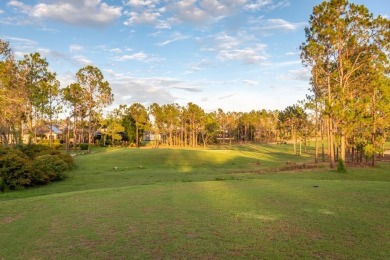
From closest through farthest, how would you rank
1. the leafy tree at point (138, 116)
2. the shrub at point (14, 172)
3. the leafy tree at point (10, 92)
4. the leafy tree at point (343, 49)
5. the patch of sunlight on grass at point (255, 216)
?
the patch of sunlight on grass at point (255, 216), the shrub at point (14, 172), the leafy tree at point (343, 49), the leafy tree at point (10, 92), the leafy tree at point (138, 116)

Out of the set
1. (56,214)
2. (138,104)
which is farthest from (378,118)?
(138,104)

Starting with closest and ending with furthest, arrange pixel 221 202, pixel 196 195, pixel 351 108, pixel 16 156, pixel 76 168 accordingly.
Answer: pixel 221 202, pixel 196 195, pixel 16 156, pixel 351 108, pixel 76 168

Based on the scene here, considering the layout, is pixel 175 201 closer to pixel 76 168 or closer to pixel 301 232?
pixel 301 232

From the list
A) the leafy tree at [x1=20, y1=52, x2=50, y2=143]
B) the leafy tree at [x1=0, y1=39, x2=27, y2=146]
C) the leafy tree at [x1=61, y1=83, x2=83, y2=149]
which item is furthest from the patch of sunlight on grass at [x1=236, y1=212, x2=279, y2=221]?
the leafy tree at [x1=61, y1=83, x2=83, y2=149]

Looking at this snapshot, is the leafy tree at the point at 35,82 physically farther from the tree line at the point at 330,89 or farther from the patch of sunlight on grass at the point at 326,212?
the patch of sunlight on grass at the point at 326,212

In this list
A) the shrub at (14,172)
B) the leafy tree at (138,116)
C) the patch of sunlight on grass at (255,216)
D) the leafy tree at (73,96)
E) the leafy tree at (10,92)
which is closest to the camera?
the patch of sunlight on grass at (255,216)

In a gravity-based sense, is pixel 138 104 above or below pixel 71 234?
above

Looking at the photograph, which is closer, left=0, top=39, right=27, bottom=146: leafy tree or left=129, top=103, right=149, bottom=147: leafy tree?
left=0, top=39, right=27, bottom=146: leafy tree

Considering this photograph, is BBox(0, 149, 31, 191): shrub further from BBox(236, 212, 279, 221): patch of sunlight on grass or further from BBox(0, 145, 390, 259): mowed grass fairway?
BBox(236, 212, 279, 221): patch of sunlight on grass

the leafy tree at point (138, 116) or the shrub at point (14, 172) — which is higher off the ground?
the leafy tree at point (138, 116)

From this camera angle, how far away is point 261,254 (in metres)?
5.03

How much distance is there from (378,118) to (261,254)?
2569 cm

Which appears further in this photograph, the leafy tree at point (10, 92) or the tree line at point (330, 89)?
the leafy tree at point (10, 92)

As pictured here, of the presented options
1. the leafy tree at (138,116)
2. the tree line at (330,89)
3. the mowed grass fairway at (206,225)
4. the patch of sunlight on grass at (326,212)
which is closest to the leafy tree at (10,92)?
the tree line at (330,89)
